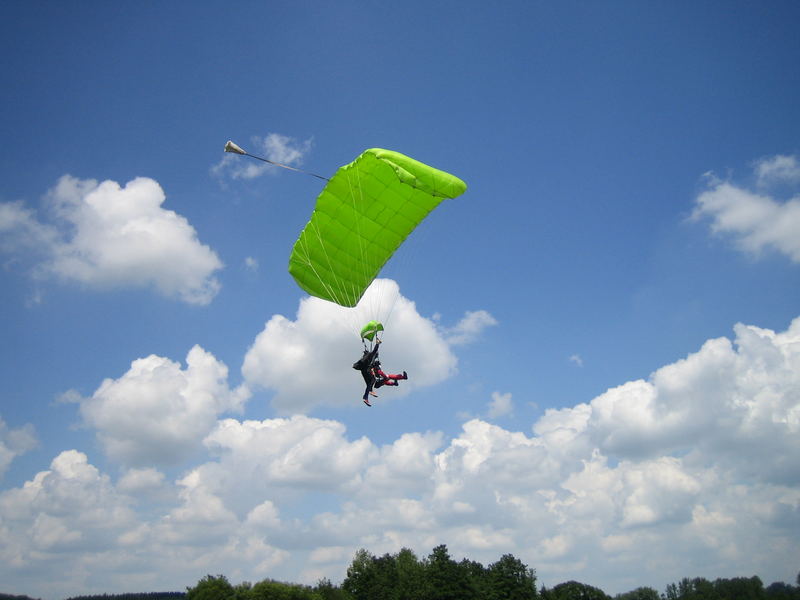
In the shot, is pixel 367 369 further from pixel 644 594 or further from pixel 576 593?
pixel 644 594

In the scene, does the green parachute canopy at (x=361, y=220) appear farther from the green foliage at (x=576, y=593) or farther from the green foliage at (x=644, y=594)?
the green foliage at (x=644, y=594)

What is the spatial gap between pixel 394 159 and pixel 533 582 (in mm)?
47944

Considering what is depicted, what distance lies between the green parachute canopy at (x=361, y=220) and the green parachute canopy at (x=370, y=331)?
86.7 inches

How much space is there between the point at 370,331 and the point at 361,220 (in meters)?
3.22

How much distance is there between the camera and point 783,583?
14938 centimetres

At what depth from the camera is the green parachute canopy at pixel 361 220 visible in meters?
14.3

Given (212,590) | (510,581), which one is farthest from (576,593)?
(212,590)

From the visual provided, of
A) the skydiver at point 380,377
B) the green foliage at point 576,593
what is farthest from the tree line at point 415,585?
the skydiver at point 380,377

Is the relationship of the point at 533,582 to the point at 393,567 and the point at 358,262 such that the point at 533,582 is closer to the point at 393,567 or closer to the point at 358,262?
the point at 393,567

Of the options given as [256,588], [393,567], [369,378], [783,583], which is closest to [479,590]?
[393,567]

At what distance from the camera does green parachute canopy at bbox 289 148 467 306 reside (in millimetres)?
14289

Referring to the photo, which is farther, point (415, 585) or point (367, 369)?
point (415, 585)

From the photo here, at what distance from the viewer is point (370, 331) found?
1491 cm

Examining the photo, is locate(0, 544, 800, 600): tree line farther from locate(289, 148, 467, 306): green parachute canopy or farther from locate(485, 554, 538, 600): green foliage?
locate(289, 148, 467, 306): green parachute canopy
